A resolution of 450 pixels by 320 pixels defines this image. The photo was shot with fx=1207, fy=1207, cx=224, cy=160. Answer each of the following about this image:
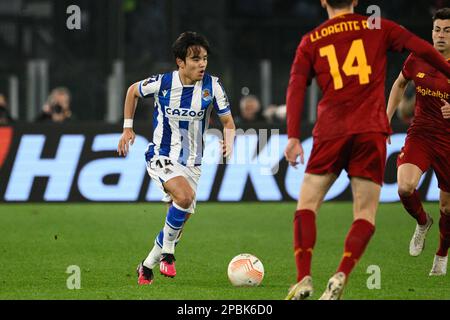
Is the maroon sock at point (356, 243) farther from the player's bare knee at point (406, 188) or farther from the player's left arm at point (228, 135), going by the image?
the player's bare knee at point (406, 188)

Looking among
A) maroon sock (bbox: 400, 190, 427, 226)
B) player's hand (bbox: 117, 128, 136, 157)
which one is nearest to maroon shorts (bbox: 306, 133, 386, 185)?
player's hand (bbox: 117, 128, 136, 157)

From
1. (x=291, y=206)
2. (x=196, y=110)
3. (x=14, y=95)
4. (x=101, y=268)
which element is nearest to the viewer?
(x=196, y=110)

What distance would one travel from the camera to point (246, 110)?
18469 mm

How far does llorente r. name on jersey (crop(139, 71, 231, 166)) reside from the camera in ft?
31.6

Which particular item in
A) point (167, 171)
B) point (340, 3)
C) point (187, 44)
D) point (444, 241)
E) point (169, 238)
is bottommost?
point (444, 241)

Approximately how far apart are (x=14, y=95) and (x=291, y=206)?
→ 5942 millimetres

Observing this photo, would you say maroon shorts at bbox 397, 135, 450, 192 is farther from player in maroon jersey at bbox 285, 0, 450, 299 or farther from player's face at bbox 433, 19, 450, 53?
player in maroon jersey at bbox 285, 0, 450, 299

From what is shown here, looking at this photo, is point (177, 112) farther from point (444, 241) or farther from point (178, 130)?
point (444, 241)

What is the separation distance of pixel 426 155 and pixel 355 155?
2446 mm

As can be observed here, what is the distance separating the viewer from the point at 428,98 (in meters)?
10.0

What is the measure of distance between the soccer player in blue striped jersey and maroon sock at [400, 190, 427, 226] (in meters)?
1.65

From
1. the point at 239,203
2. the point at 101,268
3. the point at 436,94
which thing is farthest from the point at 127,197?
the point at 436,94

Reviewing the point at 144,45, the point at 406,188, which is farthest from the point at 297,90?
the point at 144,45

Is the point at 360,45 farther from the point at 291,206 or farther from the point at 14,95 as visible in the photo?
the point at 14,95
